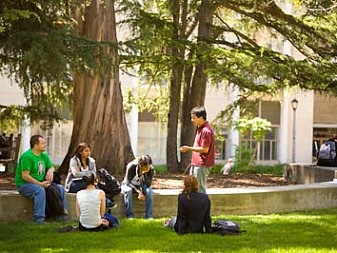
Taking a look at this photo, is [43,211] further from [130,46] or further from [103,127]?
[103,127]

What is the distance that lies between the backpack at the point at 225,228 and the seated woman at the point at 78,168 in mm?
2309

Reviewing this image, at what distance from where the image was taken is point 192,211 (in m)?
8.88

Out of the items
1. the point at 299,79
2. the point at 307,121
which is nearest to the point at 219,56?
the point at 299,79

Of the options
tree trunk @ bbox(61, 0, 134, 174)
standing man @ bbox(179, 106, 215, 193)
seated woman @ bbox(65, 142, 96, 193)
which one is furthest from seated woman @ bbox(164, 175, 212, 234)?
tree trunk @ bbox(61, 0, 134, 174)

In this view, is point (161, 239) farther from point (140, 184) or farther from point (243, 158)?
point (243, 158)

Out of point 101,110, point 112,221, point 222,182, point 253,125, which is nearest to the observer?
point 112,221

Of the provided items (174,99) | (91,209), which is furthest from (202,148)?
(174,99)

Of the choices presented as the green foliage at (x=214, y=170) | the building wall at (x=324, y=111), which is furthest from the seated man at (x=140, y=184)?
the building wall at (x=324, y=111)

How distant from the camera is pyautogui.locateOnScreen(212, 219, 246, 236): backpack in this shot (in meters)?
8.93

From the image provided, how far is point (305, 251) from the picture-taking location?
7918 millimetres

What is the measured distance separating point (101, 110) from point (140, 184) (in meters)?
4.47

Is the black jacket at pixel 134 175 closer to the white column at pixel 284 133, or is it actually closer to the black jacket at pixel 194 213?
the black jacket at pixel 194 213

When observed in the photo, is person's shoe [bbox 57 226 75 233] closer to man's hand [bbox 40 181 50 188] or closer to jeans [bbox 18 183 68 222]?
jeans [bbox 18 183 68 222]

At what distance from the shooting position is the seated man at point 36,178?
9812 millimetres
